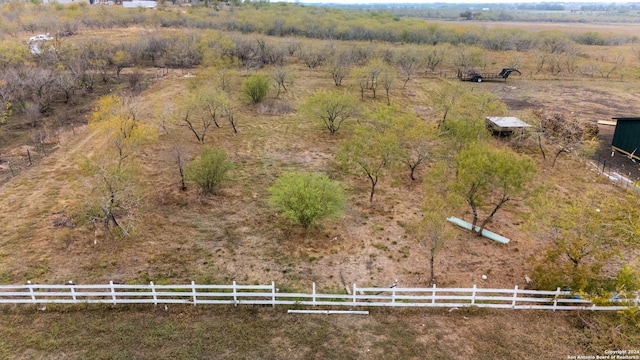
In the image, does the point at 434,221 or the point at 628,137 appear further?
the point at 628,137

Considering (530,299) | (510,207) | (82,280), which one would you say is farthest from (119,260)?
(510,207)

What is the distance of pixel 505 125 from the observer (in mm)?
32156

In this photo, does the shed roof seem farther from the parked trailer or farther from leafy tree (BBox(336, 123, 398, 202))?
the parked trailer

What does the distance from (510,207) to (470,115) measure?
433 inches

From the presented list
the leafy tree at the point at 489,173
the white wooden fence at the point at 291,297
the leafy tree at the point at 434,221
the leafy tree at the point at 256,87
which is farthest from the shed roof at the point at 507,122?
the leafy tree at the point at 256,87

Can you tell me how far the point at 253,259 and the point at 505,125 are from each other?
23732 mm

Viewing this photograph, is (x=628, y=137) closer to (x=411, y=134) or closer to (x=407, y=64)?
(x=411, y=134)

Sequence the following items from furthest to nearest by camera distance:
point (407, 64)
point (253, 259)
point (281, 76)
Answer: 1. point (407, 64)
2. point (281, 76)
3. point (253, 259)

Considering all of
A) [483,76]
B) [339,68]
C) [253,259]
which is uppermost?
[339,68]

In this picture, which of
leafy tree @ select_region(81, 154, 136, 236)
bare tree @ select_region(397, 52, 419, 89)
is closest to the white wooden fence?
leafy tree @ select_region(81, 154, 136, 236)

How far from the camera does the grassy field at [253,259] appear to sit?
13.4m

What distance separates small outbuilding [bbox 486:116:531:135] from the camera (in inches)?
1260

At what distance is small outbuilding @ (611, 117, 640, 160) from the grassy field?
12.3 ft

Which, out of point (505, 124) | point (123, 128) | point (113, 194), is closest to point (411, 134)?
point (505, 124)
